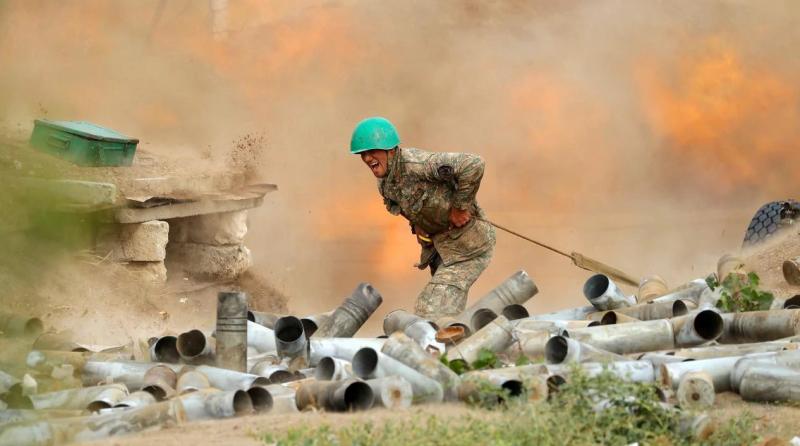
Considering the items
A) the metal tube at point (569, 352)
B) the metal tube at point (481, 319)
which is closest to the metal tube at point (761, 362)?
the metal tube at point (569, 352)

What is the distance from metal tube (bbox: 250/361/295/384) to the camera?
6.82 m

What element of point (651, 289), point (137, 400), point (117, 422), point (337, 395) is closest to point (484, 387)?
point (337, 395)

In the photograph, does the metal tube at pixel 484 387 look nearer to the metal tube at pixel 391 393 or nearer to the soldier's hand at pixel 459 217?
→ the metal tube at pixel 391 393

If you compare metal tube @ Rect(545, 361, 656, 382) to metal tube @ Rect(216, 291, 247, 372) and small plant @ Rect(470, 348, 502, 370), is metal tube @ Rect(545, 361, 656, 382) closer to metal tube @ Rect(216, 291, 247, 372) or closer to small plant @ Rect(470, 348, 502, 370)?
small plant @ Rect(470, 348, 502, 370)

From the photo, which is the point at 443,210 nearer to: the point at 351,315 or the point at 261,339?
the point at 351,315

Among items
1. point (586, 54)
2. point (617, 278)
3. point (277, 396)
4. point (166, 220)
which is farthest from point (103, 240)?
point (586, 54)

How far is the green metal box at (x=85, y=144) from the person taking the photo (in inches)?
448

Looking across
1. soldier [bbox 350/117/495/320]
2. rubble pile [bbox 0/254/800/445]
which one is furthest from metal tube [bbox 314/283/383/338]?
soldier [bbox 350/117/495/320]

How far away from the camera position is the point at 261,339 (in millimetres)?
7895

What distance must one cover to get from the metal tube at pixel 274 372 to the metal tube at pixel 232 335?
107 mm

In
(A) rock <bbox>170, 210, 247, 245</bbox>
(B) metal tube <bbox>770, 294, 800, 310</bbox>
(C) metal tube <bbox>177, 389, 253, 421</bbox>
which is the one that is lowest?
(C) metal tube <bbox>177, 389, 253, 421</bbox>

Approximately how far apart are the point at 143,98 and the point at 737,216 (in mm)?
9215

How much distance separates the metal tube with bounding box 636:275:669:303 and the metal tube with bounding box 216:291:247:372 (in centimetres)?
360

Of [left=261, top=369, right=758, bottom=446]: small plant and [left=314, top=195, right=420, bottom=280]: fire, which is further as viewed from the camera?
[left=314, top=195, right=420, bottom=280]: fire
